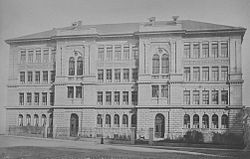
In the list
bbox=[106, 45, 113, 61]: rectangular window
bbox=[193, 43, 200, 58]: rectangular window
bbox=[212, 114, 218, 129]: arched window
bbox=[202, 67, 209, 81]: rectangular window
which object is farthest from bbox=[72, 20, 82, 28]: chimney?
bbox=[212, 114, 218, 129]: arched window

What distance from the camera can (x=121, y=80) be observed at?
6434mm

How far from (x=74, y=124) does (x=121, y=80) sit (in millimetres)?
998

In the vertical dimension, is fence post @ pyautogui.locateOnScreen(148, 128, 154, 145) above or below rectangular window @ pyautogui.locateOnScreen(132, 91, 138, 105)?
below

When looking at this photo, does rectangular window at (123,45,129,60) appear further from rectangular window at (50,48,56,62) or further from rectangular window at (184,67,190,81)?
rectangular window at (50,48,56,62)

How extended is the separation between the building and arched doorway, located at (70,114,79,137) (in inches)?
0.6

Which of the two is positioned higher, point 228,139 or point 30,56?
point 30,56

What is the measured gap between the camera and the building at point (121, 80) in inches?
231

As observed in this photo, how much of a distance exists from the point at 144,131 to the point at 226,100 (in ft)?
4.19

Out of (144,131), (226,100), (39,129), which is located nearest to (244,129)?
(226,100)

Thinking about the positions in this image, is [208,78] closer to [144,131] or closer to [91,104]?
[144,131]

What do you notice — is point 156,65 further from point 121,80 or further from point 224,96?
point 224,96

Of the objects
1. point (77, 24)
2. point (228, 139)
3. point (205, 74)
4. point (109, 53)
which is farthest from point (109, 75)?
point (228, 139)

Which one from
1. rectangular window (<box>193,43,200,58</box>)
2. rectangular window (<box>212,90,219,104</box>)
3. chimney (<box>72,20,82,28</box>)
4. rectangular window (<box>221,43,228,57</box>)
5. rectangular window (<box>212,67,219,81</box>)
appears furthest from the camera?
rectangular window (<box>193,43,200,58</box>)

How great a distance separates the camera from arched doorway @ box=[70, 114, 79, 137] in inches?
245
